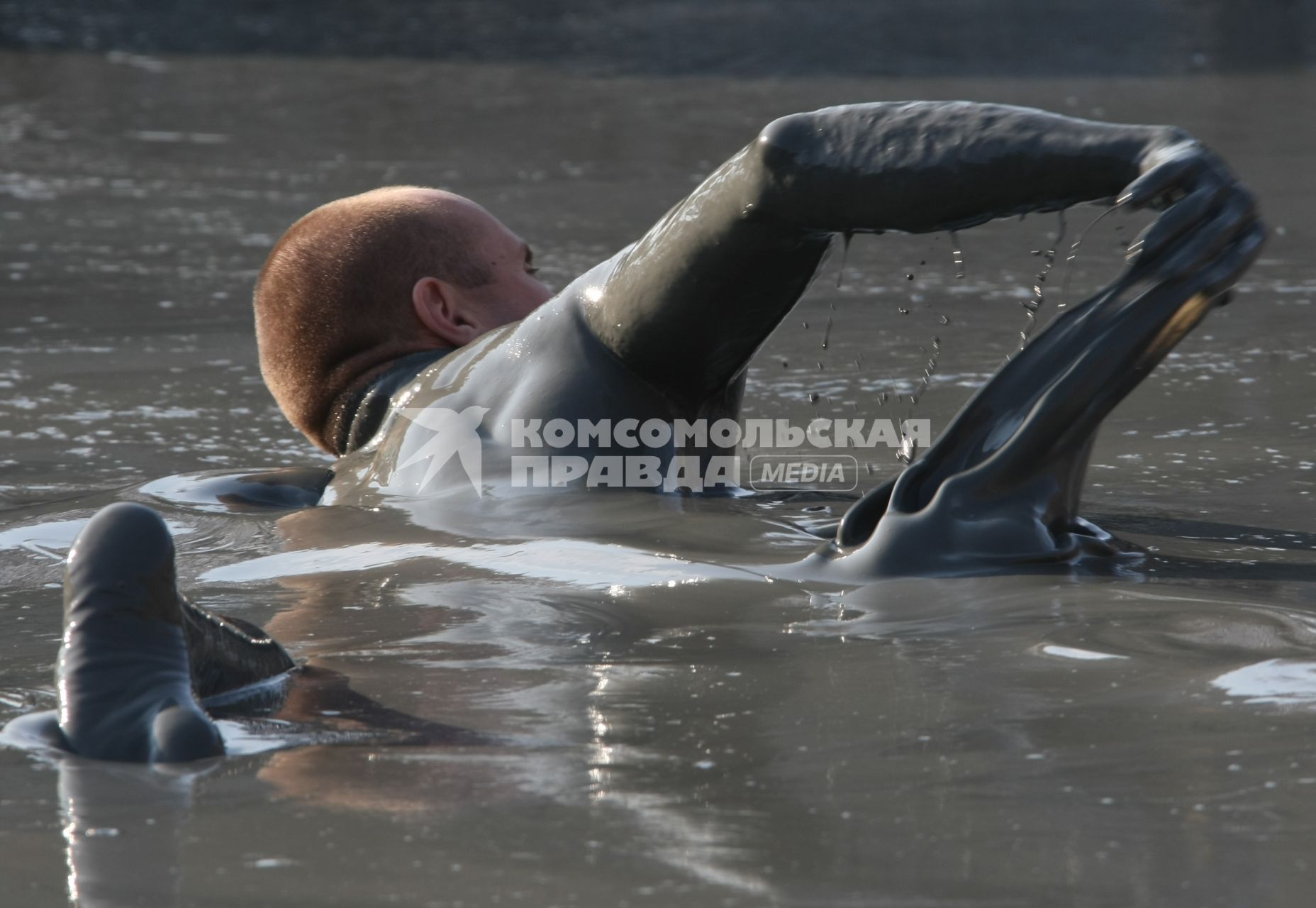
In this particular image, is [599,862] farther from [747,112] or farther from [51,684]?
[747,112]

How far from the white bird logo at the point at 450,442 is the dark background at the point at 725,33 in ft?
19.6

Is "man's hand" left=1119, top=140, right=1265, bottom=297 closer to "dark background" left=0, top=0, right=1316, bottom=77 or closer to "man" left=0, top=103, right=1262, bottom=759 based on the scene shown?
"man" left=0, top=103, right=1262, bottom=759

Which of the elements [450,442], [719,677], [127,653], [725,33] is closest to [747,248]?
[450,442]

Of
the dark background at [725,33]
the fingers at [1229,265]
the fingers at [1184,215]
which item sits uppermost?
the dark background at [725,33]

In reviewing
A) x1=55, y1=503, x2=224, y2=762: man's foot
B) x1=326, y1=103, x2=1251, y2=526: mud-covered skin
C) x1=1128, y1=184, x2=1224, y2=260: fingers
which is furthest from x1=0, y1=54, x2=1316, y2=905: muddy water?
x1=1128, y1=184, x2=1224, y2=260: fingers

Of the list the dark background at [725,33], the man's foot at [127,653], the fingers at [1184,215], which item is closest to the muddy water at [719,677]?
the man's foot at [127,653]

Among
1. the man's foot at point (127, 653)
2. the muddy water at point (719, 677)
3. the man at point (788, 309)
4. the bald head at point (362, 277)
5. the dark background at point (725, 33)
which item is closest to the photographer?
the muddy water at point (719, 677)

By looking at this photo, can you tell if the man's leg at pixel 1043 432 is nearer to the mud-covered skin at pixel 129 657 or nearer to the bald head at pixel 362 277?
the mud-covered skin at pixel 129 657

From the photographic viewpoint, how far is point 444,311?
2.99 meters

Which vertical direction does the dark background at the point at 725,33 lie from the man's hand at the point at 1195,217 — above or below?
above

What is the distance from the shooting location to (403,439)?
272 cm

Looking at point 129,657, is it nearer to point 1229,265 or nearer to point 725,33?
point 1229,265

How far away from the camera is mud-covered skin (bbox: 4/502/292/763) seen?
5.08 ft

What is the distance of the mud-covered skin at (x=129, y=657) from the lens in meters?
1.55
